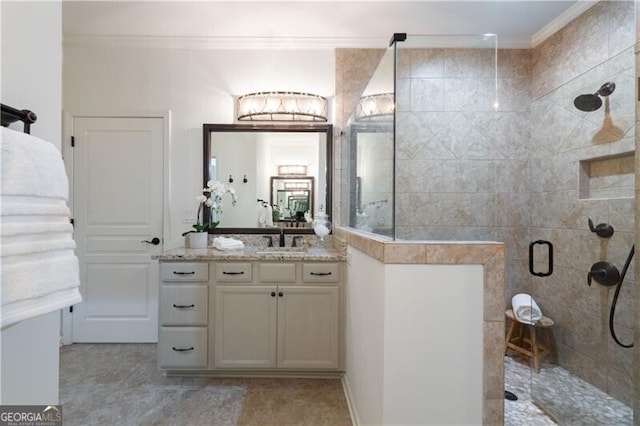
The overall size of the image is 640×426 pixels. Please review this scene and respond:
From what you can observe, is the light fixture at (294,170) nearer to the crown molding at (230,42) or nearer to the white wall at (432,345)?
the crown molding at (230,42)

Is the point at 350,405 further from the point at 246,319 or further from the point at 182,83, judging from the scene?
the point at 182,83

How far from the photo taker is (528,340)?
254 cm

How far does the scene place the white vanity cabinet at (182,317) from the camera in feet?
7.75

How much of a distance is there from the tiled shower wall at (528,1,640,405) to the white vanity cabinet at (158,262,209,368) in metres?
2.45

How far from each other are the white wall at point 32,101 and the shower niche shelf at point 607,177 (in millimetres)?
2635

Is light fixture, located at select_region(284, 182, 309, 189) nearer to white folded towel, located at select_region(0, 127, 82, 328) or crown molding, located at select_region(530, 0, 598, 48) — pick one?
white folded towel, located at select_region(0, 127, 82, 328)

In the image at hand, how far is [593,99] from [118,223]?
375 cm

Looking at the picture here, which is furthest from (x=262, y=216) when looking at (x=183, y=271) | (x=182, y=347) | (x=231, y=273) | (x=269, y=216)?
(x=182, y=347)

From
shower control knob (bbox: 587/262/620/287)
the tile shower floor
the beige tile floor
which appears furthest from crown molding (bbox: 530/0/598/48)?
the beige tile floor

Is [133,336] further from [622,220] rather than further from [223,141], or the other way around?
[622,220]

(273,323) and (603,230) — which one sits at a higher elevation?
(603,230)

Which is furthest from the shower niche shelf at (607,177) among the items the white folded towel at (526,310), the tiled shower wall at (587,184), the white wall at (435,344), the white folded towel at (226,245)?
the white folded towel at (226,245)

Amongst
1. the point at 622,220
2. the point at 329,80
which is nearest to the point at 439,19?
the point at 329,80

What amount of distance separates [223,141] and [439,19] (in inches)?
81.7
